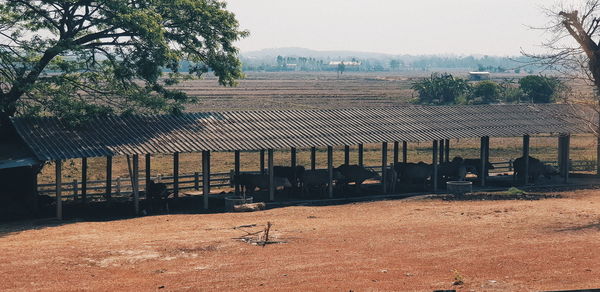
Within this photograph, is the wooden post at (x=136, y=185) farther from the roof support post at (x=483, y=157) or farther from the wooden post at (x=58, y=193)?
the roof support post at (x=483, y=157)

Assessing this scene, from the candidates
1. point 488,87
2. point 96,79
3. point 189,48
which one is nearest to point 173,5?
point 189,48

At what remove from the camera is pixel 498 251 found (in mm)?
18469

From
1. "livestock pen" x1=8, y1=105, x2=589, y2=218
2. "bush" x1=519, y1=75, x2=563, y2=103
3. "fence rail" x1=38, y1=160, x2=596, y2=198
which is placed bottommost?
"fence rail" x1=38, y1=160, x2=596, y2=198

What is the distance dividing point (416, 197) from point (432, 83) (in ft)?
205

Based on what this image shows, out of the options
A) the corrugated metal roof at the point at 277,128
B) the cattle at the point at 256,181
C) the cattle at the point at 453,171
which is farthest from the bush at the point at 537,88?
the cattle at the point at 256,181

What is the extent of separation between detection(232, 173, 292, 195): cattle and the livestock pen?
776mm

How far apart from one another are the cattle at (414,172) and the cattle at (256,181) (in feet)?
18.0

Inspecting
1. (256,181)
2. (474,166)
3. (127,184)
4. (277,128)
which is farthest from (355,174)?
(127,184)

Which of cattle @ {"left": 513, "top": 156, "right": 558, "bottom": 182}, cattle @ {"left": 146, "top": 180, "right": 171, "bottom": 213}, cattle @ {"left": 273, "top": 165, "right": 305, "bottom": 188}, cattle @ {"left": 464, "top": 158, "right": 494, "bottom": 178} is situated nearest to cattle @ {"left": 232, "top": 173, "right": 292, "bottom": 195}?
cattle @ {"left": 273, "top": 165, "right": 305, "bottom": 188}

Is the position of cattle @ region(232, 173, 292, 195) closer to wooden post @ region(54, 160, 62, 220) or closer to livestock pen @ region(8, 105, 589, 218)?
livestock pen @ region(8, 105, 589, 218)

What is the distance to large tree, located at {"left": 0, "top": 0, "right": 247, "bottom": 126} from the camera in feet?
92.2

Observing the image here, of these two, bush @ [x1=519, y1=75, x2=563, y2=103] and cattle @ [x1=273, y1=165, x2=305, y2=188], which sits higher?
bush @ [x1=519, y1=75, x2=563, y2=103]

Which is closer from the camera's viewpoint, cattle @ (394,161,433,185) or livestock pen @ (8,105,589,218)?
livestock pen @ (8,105,589,218)

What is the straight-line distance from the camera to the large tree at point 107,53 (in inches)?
1106
